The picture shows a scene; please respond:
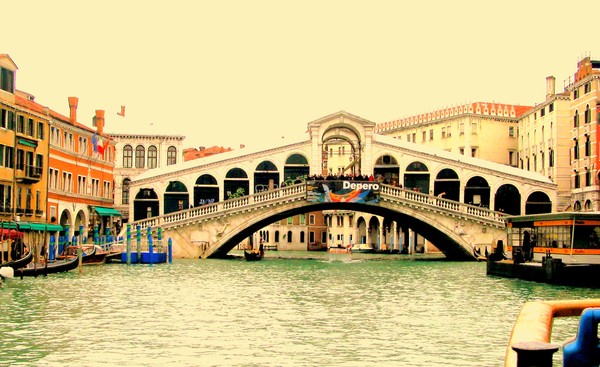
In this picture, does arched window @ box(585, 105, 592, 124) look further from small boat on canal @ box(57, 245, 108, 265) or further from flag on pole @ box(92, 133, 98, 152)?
flag on pole @ box(92, 133, 98, 152)

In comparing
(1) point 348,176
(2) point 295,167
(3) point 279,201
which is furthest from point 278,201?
(2) point 295,167

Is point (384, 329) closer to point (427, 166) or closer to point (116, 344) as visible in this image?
point (116, 344)

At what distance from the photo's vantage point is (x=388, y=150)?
4934 centimetres

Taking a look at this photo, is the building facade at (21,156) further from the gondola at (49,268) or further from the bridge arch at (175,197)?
the bridge arch at (175,197)

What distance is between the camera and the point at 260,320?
17094 mm

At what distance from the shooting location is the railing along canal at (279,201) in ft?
Result: 141

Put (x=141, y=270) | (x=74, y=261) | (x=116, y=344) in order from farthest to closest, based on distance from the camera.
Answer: (x=141, y=270) < (x=74, y=261) < (x=116, y=344)

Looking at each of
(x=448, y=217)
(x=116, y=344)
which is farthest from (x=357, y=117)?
(x=116, y=344)

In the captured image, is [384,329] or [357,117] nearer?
[384,329]

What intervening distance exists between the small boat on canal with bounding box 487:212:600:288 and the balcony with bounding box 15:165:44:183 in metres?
18.6

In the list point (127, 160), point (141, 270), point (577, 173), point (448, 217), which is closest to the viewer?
point (141, 270)

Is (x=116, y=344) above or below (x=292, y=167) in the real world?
below

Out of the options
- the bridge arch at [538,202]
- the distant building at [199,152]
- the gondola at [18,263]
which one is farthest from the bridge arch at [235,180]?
the distant building at [199,152]

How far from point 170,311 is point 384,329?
5.09 meters
